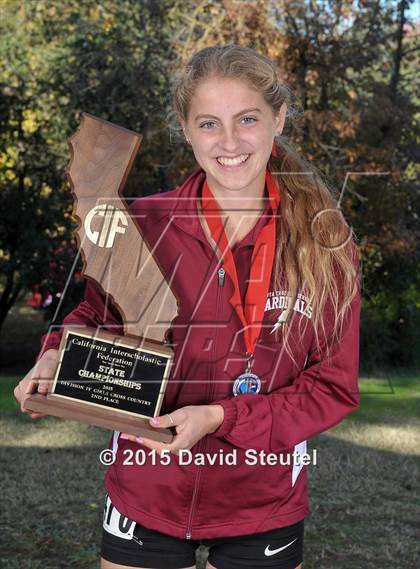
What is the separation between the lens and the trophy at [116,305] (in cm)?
208

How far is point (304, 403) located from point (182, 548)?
0.47 metres

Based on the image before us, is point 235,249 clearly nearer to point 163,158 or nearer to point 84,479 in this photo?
point 84,479

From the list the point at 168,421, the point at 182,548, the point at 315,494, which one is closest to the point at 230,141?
the point at 168,421

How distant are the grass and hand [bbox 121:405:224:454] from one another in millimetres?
2512

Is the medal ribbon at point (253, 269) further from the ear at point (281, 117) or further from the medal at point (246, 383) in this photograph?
the ear at point (281, 117)

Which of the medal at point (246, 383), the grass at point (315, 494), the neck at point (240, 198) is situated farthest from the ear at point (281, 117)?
the grass at point (315, 494)

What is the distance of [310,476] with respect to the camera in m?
5.57

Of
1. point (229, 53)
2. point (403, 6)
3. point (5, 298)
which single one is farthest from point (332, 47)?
point (229, 53)

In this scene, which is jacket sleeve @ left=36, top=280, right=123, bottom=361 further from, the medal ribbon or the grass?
the grass

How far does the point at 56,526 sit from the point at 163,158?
590cm

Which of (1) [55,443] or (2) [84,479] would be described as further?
(1) [55,443]

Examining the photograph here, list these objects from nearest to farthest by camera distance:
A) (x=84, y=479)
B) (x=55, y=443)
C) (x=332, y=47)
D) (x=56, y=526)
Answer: (x=56, y=526)
(x=84, y=479)
(x=55, y=443)
(x=332, y=47)

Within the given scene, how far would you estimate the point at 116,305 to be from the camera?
7.22ft

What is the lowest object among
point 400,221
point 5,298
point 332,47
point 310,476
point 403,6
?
point 5,298
